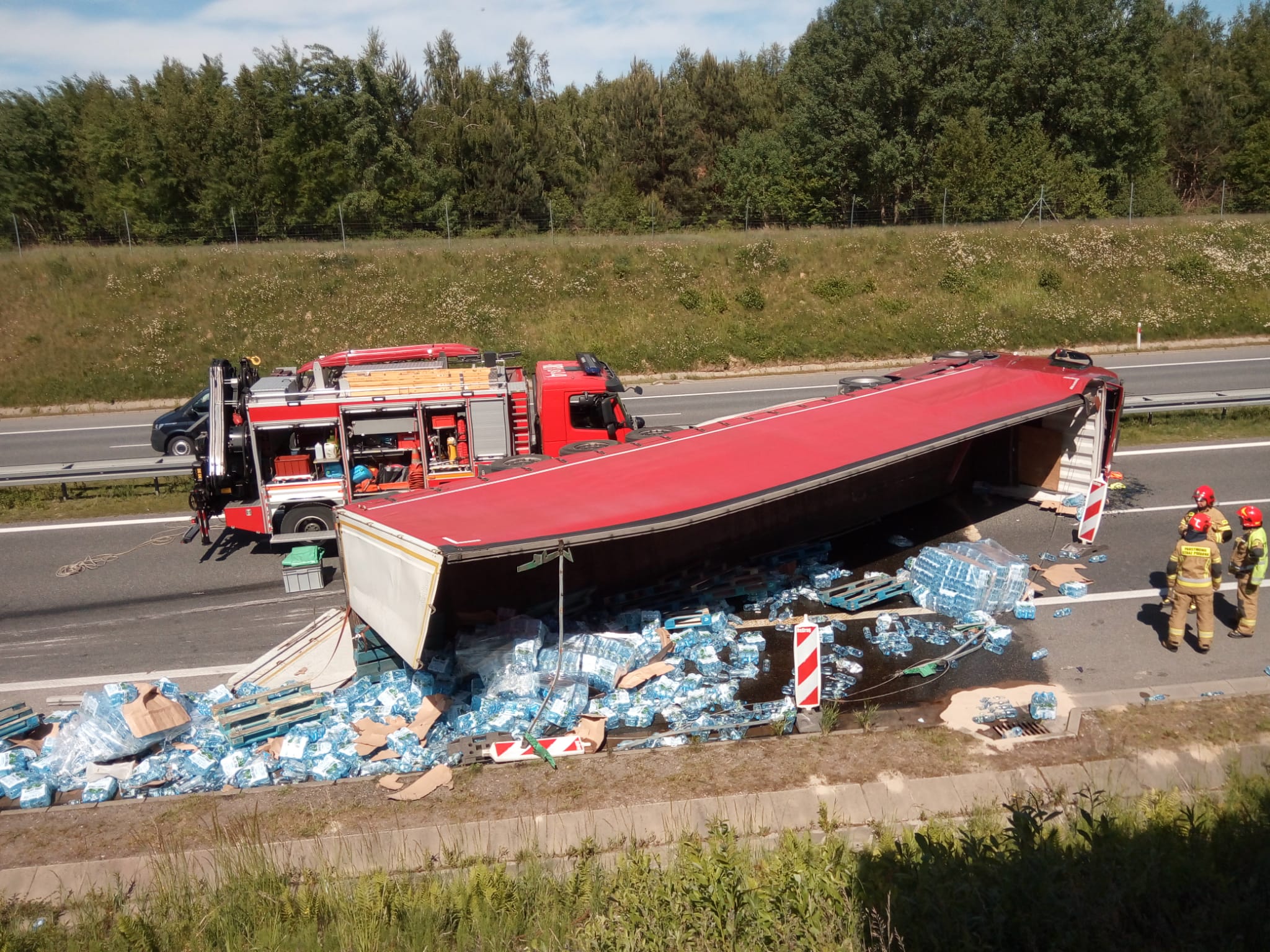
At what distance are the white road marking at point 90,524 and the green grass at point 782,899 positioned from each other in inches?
383

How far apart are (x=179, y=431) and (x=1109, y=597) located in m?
19.1

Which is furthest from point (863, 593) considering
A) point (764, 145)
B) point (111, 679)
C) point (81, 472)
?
point (764, 145)

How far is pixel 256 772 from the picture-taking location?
7660 millimetres

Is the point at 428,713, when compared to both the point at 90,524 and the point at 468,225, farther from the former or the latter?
the point at 468,225

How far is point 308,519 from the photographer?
42.2 feet

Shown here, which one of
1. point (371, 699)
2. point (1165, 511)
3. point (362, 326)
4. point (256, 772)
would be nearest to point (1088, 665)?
point (1165, 511)

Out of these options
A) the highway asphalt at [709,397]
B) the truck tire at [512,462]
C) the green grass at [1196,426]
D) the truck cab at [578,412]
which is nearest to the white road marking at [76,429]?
the highway asphalt at [709,397]

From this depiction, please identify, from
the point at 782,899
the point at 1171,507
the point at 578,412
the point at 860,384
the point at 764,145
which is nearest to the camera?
the point at 782,899

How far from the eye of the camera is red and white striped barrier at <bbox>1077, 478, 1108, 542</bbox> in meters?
12.0

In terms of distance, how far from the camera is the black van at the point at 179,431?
803 inches

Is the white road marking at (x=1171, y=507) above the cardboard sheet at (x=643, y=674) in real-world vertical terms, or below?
above

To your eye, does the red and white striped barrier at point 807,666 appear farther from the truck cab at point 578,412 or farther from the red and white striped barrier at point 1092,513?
the red and white striped barrier at point 1092,513

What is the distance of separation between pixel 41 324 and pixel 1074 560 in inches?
1276

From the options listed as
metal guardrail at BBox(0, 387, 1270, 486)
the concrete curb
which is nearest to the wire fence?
metal guardrail at BBox(0, 387, 1270, 486)
